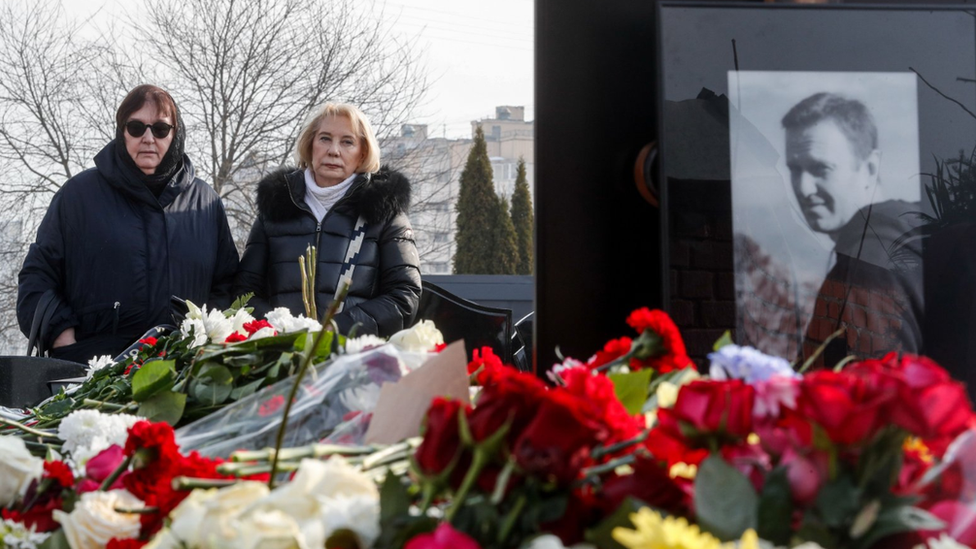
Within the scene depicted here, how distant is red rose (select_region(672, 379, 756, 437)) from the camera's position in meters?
0.52

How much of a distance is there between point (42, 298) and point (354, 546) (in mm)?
3176

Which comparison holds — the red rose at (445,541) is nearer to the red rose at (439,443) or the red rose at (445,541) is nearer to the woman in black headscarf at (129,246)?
the red rose at (439,443)

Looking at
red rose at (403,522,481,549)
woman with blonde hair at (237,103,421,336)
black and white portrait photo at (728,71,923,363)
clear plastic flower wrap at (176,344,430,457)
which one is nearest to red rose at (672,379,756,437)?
red rose at (403,522,481,549)

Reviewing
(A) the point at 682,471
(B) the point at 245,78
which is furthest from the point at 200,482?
(B) the point at 245,78

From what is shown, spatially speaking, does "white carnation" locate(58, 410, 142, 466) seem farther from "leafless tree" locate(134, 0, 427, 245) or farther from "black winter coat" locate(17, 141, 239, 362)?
"leafless tree" locate(134, 0, 427, 245)

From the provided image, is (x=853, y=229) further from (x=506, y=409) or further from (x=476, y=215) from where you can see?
(x=476, y=215)

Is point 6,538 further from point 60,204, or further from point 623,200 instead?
point 60,204

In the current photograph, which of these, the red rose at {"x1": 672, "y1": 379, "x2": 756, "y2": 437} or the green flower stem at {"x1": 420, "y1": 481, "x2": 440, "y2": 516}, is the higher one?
the red rose at {"x1": 672, "y1": 379, "x2": 756, "y2": 437}

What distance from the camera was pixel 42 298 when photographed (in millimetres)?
3338

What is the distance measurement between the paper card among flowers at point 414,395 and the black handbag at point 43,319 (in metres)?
2.94

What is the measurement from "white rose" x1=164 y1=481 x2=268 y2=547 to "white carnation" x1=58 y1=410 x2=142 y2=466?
0.38 m

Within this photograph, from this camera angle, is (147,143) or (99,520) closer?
(99,520)

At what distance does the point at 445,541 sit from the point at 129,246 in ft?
10.7

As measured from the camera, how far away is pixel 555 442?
51cm
